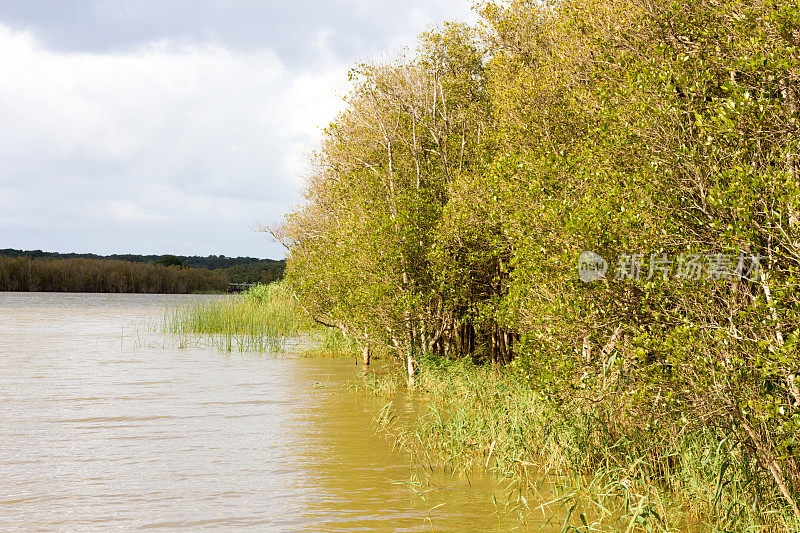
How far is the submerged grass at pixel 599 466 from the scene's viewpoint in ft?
22.5

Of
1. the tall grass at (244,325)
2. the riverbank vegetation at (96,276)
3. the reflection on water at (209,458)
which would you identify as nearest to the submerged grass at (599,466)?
the reflection on water at (209,458)

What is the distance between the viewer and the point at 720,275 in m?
6.93

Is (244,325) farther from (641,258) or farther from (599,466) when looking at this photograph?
(641,258)

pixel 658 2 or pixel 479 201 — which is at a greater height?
pixel 658 2

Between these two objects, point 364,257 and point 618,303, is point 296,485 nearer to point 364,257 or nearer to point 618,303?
point 618,303

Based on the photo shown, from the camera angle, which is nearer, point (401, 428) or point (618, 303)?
point (618, 303)

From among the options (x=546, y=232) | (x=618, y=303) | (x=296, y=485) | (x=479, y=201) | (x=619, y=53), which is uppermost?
(x=619, y=53)

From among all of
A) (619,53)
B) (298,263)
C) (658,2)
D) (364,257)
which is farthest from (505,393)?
(298,263)

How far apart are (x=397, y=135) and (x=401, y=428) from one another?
27.4 feet

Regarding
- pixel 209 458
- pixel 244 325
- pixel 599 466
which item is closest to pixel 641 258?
pixel 599 466

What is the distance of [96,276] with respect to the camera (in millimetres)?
85875

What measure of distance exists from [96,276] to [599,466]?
285 feet

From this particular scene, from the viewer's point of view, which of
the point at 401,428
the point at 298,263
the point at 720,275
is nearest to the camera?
the point at 720,275

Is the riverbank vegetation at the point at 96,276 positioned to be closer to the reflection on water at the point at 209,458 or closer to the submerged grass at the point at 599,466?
the reflection on water at the point at 209,458
